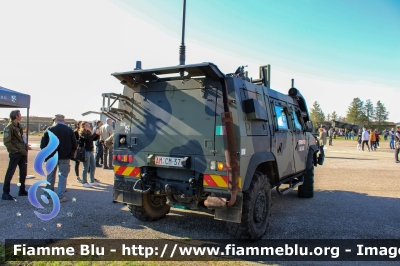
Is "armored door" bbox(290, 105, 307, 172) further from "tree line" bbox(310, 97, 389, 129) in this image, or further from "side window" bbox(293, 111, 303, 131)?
"tree line" bbox(310, 97, 389, 129)

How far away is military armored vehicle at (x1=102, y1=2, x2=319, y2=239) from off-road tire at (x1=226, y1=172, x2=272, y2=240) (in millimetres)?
14

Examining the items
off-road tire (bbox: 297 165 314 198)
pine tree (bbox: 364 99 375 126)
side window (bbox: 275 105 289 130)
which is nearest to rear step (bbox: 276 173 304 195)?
off-road tire (bbox: 297 165 314 198)

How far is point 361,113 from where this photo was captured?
79875mm

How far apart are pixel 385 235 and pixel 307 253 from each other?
5.39ft

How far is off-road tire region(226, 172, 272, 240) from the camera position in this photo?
389 centimetres

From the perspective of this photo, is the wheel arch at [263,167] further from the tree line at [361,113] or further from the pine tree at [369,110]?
the pine tree at [369,110]

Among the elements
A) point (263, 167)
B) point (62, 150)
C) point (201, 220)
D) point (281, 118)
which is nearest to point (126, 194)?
point (201, 220)

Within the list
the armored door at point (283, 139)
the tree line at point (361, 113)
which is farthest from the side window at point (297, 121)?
the tree line at point (361, 113)

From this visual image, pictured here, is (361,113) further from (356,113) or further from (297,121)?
(297,121)

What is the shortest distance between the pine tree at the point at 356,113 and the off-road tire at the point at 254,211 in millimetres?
85088

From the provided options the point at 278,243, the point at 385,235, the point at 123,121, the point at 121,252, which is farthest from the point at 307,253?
the point at 123,121

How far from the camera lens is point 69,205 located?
5.82 meters

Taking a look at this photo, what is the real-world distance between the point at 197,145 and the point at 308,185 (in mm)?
4090

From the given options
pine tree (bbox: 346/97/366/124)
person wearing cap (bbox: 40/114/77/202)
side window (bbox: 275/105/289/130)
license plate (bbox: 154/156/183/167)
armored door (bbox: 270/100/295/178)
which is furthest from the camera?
pine tree (bbox: 346/97/366/124)
